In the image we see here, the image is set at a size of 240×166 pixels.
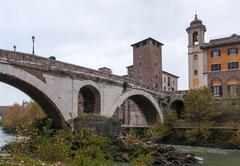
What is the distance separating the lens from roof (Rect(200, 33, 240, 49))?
2105 inches

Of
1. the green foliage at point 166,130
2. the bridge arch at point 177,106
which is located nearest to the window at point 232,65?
the bridge arch at point 177,106

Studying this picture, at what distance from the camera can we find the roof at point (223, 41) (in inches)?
2105

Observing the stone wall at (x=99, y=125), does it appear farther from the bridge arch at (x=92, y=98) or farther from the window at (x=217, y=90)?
the window at (x=217, y=90)

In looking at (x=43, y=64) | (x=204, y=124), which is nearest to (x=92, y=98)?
(x=43, y=64)

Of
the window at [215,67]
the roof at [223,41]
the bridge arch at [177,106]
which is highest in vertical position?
the roof at [223,41]

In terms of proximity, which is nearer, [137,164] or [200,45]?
[137,164]

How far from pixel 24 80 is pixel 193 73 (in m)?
36.0

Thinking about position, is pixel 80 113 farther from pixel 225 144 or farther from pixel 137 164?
pixel 137 164

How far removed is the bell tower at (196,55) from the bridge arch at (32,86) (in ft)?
99.8

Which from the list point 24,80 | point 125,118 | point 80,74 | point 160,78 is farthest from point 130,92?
point 160,78

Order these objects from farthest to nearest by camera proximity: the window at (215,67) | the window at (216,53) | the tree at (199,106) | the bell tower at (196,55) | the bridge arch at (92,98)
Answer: the bell tower at (196,55) < the window at (216,53) < the window at (215,67) < the tree at (199,106) < the bridge arch at (92,98)

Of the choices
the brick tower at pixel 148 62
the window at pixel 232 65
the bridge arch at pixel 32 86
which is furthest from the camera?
the brick tower at pixel 148 62

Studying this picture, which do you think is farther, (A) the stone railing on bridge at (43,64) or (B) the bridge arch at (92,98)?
(B) the bridge arch at (92,98)

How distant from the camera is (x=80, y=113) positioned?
119ft
